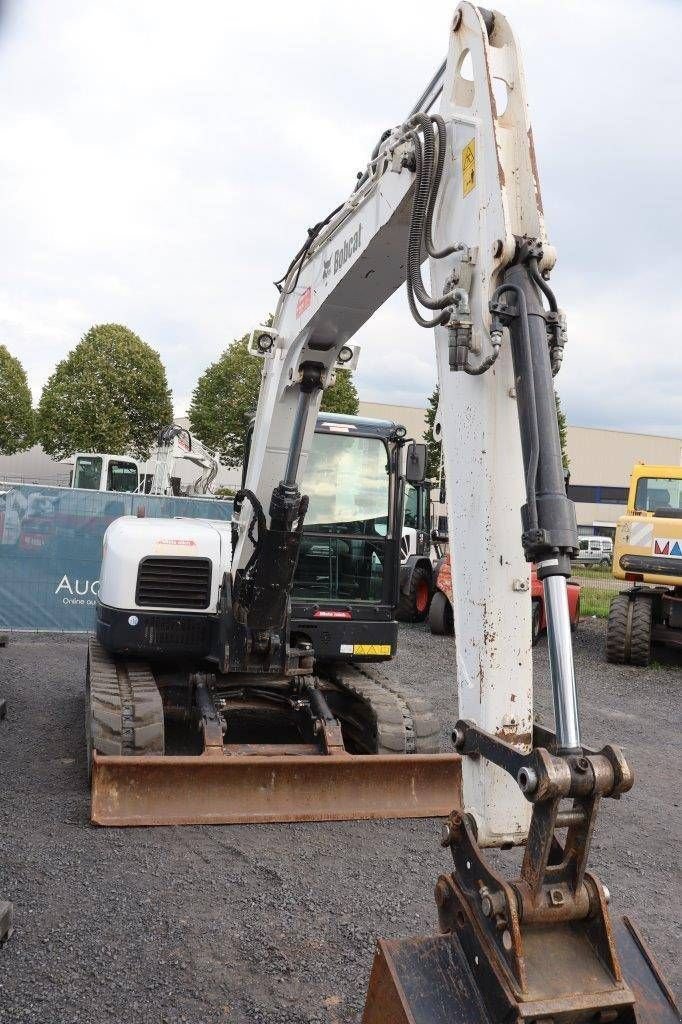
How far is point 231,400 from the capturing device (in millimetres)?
30109

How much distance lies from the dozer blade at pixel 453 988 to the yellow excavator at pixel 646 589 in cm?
945

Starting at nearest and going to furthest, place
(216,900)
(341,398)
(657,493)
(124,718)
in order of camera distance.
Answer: (216,900) → (124,718) → (657,493) → (341,398)

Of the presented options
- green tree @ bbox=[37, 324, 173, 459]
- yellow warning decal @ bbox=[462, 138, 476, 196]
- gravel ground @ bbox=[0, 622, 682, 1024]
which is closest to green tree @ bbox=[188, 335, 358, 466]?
green tree @ bbox=[37, 324, 173, 459]

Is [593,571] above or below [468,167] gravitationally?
below

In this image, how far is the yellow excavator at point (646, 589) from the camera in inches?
446

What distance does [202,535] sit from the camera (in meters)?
6.20

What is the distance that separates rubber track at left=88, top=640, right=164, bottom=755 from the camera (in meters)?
5.15

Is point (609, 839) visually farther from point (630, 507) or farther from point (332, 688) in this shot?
point (630, 507)

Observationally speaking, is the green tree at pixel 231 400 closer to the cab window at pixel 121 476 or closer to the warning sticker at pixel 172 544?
the cab window at pixel 121 476

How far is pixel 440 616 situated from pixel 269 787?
27.5 ft

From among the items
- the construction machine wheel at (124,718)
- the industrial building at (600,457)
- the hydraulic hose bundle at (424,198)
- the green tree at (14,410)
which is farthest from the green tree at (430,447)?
the green tree at (14,410)

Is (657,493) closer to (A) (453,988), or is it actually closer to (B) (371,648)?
(B) (371,648)

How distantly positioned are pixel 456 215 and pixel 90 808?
3812 mm

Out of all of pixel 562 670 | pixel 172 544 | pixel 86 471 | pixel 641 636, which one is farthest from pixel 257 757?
pixel 86 471
